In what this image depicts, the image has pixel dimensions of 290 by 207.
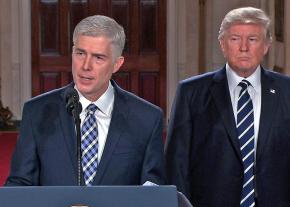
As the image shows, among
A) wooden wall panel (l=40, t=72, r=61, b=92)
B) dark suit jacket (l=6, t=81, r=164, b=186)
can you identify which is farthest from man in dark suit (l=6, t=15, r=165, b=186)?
wooden wall panel (l=40, t=72, r=61, b=92)

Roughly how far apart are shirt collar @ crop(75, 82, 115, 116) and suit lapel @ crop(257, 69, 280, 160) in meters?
0.67

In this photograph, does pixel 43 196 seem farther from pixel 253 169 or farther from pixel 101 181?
pixel 253 169

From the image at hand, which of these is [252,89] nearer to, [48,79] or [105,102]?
[105,102]

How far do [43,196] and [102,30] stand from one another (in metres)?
0.73

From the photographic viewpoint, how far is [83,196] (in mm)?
2078

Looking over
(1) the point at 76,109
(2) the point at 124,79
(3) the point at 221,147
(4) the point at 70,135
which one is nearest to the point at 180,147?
(3) the point at 221,147

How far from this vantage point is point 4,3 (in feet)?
35.6

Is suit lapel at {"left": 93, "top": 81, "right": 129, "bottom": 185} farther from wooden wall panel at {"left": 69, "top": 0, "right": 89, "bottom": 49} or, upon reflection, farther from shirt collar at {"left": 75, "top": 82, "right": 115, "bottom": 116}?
wooden wall panel at {"left": 69, "top": 0, "right": 89, "bottom": 49}

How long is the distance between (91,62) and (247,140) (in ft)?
2.77

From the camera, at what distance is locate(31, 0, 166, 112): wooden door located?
1099cm

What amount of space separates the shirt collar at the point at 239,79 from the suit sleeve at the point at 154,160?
501mm

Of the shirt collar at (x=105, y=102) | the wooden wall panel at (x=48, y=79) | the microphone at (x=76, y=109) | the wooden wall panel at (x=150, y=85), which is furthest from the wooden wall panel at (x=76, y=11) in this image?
the microphone at (x=76, y=109)

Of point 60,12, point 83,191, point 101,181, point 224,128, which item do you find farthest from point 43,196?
point 60,12

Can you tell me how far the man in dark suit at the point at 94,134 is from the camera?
261cm
